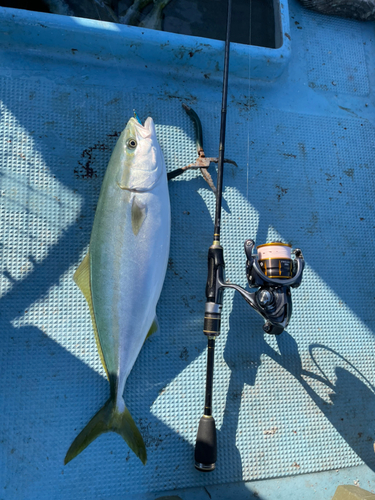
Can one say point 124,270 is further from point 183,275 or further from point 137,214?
point 183,275

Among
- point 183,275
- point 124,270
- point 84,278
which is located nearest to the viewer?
point 124,270

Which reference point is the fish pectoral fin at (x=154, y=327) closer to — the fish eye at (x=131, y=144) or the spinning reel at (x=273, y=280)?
the spinning reel at (x=273, y=280)

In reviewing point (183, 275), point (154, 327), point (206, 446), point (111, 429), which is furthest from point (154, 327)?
point (206, 446)

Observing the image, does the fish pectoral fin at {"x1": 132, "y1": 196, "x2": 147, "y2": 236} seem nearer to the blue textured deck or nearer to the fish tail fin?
the blue textured deck

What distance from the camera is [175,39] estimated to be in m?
2.35

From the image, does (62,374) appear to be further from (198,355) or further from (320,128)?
(320,128)

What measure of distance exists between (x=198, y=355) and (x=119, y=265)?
738 millimetres

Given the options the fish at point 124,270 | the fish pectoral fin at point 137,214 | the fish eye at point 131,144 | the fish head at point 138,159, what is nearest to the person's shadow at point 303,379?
the fish at point 124,270

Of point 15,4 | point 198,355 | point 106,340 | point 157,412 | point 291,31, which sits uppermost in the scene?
point 291,31

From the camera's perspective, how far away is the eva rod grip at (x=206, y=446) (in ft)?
5.76

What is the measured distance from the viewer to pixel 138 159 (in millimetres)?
1848

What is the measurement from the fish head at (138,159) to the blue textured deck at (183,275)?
0.35 metres

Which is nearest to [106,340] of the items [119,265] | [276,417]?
[119,265]

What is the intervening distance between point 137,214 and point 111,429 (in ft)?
3.57
